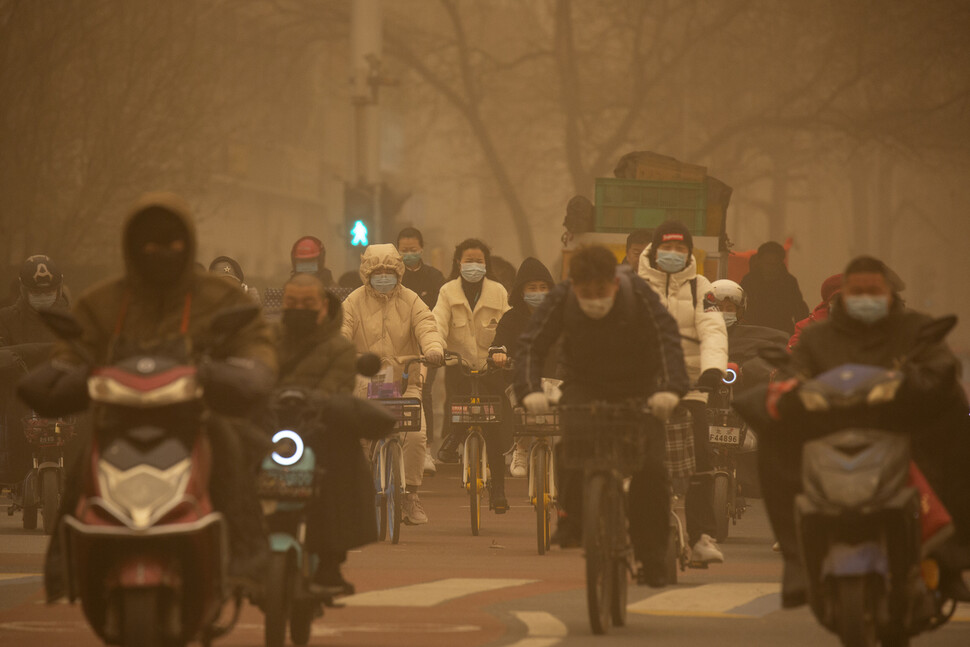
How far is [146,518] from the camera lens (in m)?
7.59

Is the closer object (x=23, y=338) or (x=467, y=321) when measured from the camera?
(x=23, y=338)

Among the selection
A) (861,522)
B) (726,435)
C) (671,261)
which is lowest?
(861,522)

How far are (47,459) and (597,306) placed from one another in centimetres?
629

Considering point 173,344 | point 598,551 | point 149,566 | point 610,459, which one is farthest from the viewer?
point 610,459

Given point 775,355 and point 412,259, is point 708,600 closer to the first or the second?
point 775,355

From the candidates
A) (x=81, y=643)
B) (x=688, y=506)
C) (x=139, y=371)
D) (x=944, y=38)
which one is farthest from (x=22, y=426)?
(x=944, y=38)

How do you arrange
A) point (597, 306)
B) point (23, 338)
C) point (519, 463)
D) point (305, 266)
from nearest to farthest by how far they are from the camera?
point (597, 306), point (23, 338), point (519, 463), point (305, 266)

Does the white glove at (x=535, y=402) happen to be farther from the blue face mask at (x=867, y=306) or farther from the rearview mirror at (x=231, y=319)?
the rearview mirror at (x=231, y=319)

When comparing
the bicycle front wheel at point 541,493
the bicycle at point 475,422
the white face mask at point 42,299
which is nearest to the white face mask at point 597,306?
the bicycle front wheel at point 541,493

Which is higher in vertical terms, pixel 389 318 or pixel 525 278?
pixel 525 278

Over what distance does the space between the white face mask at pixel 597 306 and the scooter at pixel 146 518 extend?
3387 mm

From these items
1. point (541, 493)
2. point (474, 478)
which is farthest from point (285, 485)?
point (474, 478)

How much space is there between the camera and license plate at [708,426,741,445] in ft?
51.6

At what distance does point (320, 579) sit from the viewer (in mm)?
9688
